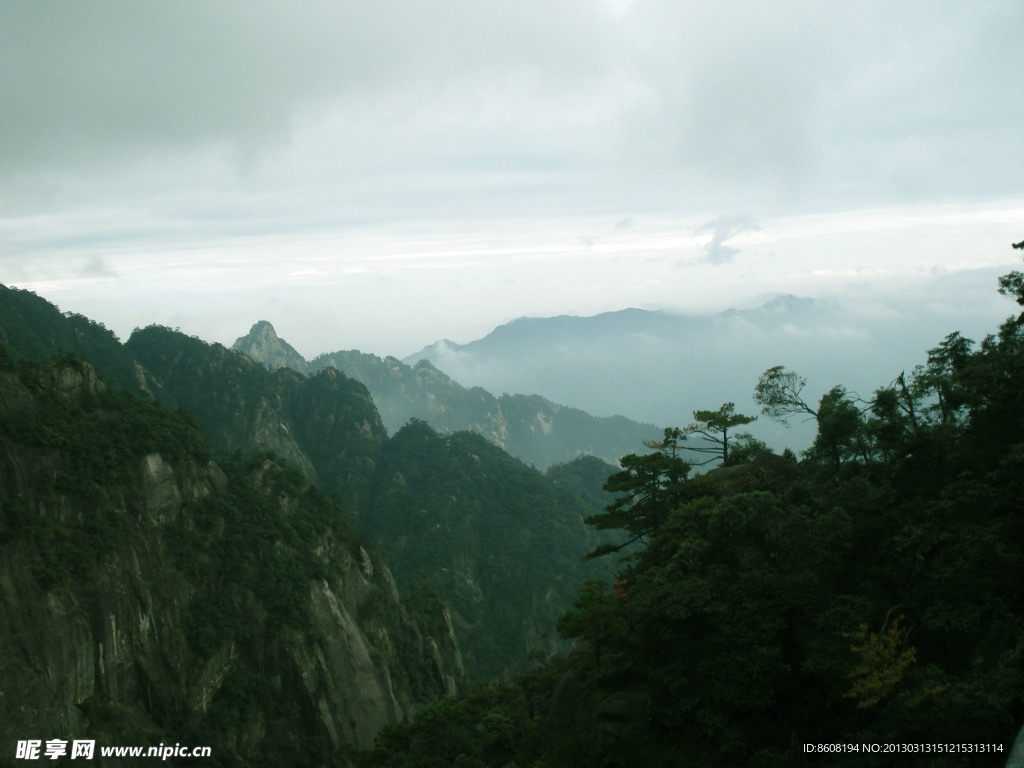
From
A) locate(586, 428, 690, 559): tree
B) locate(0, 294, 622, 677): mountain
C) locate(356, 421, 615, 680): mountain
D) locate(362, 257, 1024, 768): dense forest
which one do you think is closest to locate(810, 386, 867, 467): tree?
locate(362, 257, 1024, 768): dense forest

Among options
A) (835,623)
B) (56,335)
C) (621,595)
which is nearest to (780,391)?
(621,595)

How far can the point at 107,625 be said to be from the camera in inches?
1425

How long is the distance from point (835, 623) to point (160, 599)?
138 feet

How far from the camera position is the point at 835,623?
1447cm

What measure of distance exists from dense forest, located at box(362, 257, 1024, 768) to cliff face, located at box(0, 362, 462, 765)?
20.5 metres

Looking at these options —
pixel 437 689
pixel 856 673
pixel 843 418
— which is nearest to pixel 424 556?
pixel 437 689

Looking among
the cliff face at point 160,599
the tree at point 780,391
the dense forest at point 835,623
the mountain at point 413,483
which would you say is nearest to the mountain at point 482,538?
the mountain at point 413,483

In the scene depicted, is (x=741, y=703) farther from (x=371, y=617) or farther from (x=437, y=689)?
(x=437, y=689)

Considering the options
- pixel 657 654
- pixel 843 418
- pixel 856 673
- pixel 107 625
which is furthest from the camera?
pixel 107 625

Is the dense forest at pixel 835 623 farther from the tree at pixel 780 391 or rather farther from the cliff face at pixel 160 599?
the cliff face at pixel 160 599

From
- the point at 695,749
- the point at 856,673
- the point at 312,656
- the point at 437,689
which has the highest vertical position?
the point at 856,673

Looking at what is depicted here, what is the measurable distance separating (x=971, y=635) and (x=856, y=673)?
3125mm

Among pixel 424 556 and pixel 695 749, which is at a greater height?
pixel 695 749

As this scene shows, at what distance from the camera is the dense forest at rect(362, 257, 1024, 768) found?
12.8 meters
